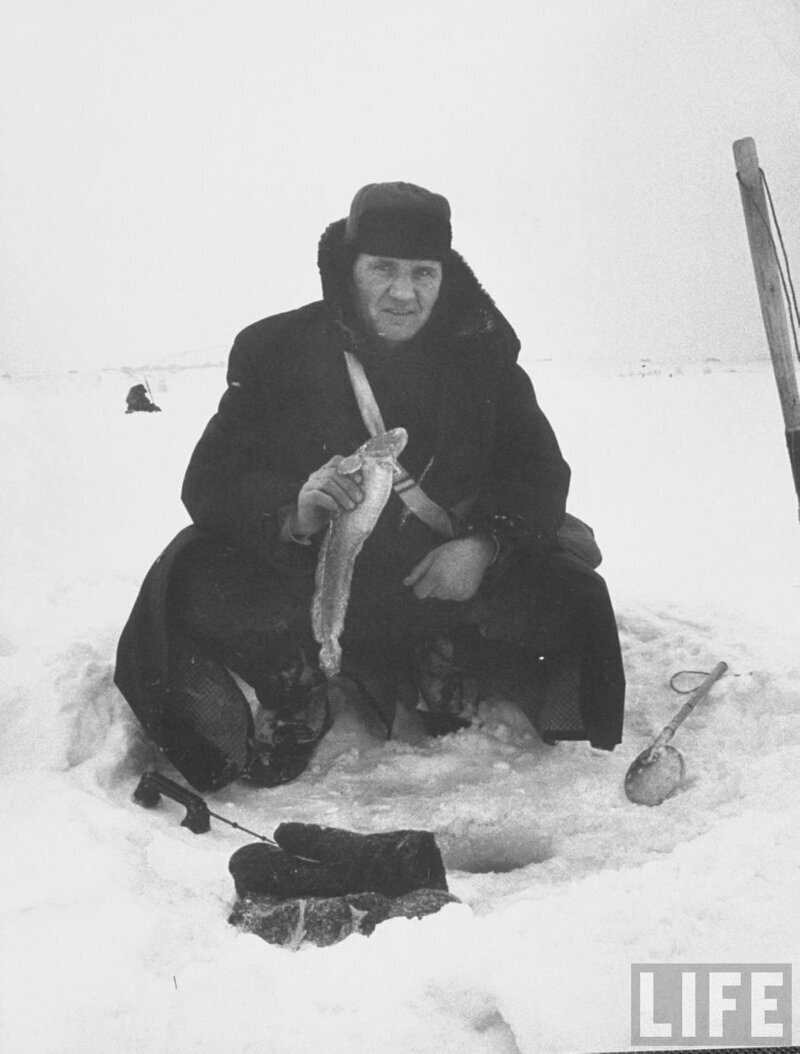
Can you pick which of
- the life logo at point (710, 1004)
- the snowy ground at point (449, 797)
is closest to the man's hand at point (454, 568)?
the snowy ground at point (449, 797)

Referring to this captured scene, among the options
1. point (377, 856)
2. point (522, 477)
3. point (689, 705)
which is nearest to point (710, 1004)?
point (377, 856)

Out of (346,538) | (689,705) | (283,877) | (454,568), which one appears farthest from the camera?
(689,705)

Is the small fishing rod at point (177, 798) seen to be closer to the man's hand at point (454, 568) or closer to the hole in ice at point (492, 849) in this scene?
the hole in ice at point (492, 849)

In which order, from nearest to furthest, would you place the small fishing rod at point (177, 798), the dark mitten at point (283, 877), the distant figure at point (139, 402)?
the dark mitten at point (283, 877)
the small fishing rod at point (177, 798)
the distant figure at point (139, 402)

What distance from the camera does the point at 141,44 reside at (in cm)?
199

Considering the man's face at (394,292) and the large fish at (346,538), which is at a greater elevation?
the man's face at (394,292)

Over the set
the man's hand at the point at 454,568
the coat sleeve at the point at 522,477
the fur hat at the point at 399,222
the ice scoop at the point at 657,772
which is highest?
the fur hat at the point at 399,222

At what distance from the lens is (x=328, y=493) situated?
1.96 meters

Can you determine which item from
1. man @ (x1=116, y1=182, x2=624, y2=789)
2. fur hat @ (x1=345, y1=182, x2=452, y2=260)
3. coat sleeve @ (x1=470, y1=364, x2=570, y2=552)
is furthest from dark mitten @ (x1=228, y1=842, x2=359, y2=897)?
fur hat @ (x1=345, y1=182, x2=452, y2=260)

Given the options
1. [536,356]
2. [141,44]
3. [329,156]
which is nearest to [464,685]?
[536,356]

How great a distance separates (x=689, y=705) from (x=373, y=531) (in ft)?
3.06

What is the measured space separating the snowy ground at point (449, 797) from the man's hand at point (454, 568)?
461 mm

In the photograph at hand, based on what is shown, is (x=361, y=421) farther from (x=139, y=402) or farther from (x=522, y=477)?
(x=139, y=402)

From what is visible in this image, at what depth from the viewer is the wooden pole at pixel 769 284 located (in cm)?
200
